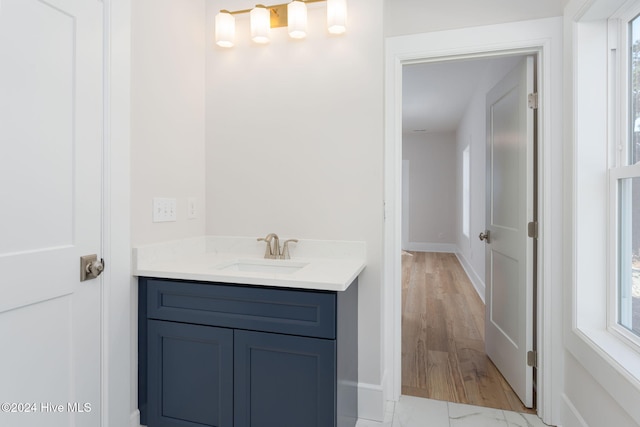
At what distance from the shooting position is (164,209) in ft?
6.28

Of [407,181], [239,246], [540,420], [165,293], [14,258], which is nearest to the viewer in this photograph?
[14,258]

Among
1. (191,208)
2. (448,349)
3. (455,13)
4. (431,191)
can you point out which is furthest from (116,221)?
(431,191)

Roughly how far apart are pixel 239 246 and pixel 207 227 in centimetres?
25

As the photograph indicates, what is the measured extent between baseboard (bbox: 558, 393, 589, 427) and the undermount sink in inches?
58.8

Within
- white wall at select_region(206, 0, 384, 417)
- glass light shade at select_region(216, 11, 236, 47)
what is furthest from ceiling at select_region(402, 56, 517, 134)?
glass light shade at select_region(216, 11, 236, 47)

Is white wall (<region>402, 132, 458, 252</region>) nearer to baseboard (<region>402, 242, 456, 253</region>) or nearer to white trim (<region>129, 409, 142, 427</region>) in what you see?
baseboard (<region>402, 242, 456, 253</region>)

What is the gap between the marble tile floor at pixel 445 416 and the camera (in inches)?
75.9

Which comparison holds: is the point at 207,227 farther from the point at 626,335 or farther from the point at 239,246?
the point at 626,335

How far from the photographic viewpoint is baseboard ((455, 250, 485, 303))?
4535 millimetres

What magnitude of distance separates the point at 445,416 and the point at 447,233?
6.62 meters

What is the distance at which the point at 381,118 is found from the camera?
197 centimetres

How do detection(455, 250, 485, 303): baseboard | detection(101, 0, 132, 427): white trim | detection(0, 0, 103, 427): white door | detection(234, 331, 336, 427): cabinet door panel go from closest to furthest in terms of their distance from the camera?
detection(0, 0, 103, 427): white door < detection(234, 331, 336, 427): cabinet door panel < detection(101, 0, 132, 427): white trim < detection(455, 250, 485, 303): baseboard

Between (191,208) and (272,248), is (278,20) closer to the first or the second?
(191,208)

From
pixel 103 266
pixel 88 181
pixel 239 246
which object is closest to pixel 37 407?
pixel 103 266
